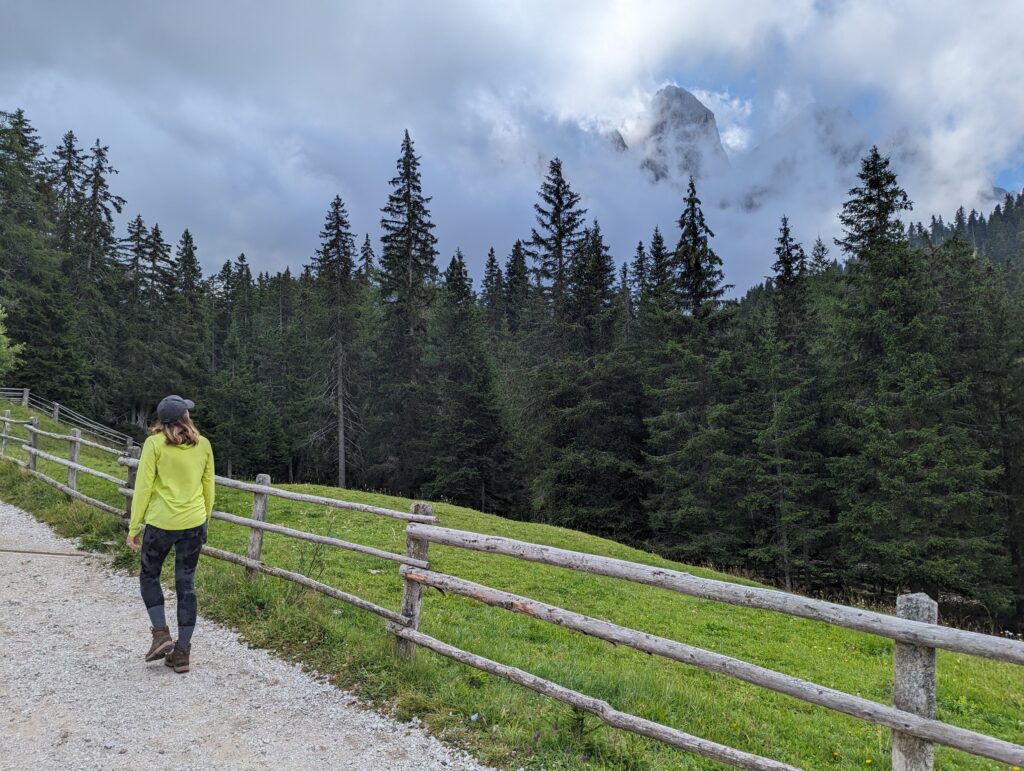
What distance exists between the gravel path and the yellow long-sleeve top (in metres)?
1.39

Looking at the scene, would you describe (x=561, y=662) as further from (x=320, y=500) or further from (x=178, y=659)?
(x=178, y=659)

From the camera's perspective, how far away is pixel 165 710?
4.47 m

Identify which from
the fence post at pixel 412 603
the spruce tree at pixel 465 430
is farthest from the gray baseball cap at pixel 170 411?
the spruce tree at pixel 465 430

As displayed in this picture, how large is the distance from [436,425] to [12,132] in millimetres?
32961

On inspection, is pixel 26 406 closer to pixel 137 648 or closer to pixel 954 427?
pixel 137 648

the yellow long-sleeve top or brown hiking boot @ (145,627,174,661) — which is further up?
the yellow long-sleeve top

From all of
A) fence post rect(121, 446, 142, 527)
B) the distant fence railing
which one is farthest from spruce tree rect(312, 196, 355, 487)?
fence post rect(121, 446, 142, 527)

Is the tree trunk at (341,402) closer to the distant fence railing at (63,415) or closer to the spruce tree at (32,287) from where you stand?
the distant fence railing at (63,415)

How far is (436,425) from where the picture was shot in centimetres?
3881

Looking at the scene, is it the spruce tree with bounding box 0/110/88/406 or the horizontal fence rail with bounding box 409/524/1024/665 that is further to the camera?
the spruce tree with bounding box 0/110/88/406

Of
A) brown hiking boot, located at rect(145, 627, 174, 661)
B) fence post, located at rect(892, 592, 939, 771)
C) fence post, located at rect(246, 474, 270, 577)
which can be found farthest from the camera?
fence post, located at rect(246, 474, 270, 577)

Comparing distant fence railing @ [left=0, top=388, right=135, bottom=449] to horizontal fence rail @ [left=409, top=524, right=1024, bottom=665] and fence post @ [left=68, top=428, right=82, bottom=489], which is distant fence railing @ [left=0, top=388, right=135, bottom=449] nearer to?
fence post @ [left=68, top=428, right=82, bottom=489]

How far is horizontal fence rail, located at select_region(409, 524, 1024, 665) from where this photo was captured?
9.31ft

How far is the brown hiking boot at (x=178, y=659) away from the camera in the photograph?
5.09 meters
